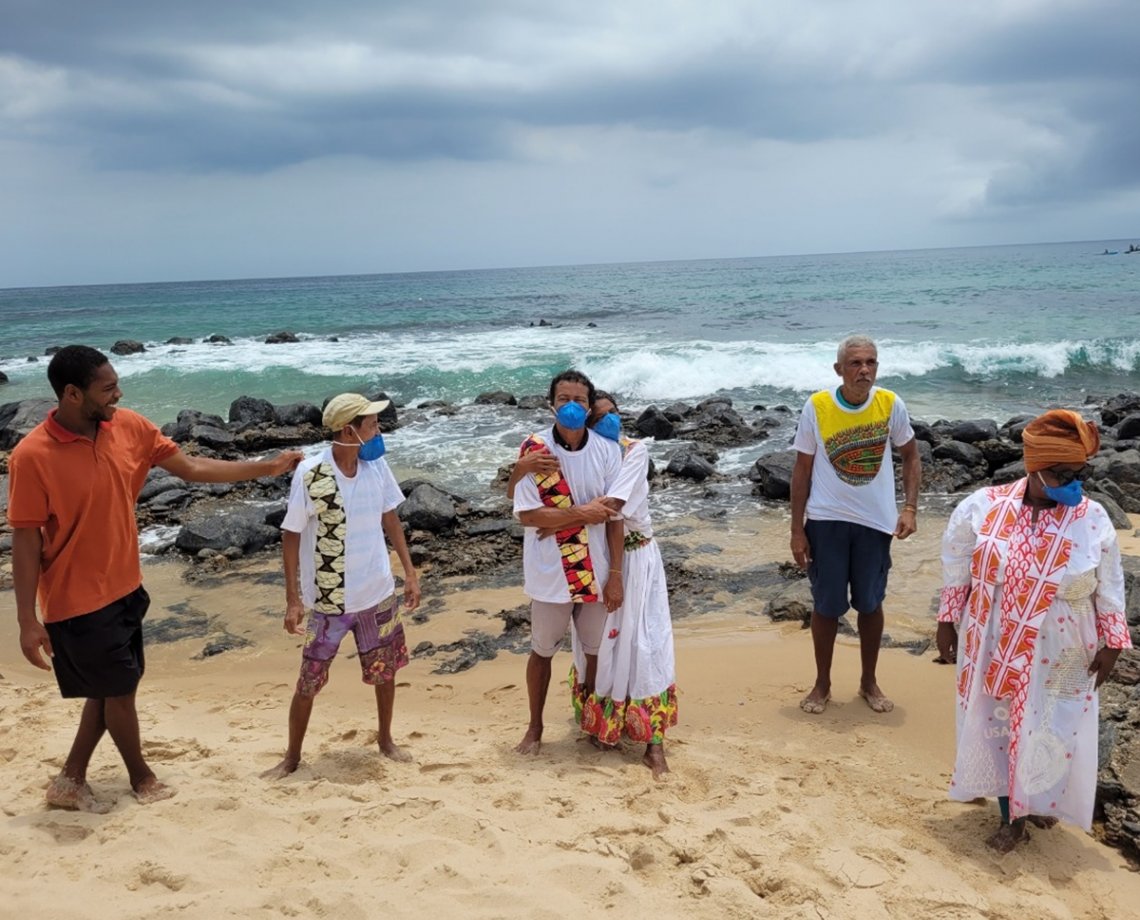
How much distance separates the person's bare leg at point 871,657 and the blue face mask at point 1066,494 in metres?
1.71

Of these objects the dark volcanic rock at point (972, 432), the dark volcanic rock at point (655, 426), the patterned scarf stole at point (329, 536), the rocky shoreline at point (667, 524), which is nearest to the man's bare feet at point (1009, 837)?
the rocky shoreline at point (667, 524)

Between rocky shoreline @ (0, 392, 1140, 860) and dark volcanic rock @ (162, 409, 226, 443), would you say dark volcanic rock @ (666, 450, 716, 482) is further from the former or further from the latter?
dark volcanic rock @ (162, 409, 226, 443)

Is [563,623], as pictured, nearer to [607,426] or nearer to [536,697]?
[536,697]

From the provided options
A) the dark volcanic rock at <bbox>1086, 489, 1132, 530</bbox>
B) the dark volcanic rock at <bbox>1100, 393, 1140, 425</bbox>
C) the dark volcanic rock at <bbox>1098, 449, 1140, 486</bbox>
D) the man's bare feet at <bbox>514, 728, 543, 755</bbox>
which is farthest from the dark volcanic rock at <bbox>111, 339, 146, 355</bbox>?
the man's bare feet at <bbox>514, 728, 543, 755</bbox>

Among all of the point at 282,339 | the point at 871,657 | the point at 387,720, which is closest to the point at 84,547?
the point at 387,720

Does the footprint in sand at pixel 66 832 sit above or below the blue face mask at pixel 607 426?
below

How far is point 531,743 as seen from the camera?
163 inches

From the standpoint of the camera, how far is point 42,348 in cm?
3544

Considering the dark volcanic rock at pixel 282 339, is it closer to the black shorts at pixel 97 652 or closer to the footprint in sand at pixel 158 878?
the black shorts at pixel 97 652

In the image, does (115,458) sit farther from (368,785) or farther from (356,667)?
(356,667)

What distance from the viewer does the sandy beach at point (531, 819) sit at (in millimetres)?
2930

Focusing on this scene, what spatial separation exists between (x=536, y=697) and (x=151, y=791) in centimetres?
167

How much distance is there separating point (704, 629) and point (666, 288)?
177ft

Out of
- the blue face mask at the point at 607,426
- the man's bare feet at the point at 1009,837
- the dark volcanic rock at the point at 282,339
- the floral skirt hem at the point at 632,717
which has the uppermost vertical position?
the dark volcanic rock at the point at 282,339
